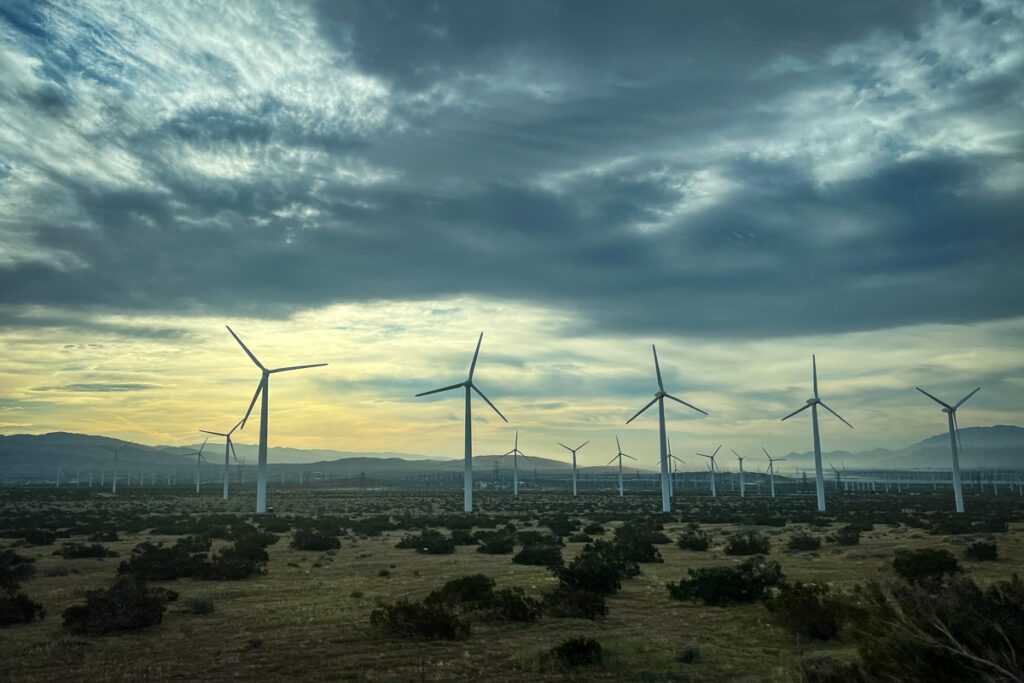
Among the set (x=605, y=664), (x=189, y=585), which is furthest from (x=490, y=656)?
(x=189, y=585)

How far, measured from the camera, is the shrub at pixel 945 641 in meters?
9.34

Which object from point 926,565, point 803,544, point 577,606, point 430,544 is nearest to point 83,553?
point 430,544

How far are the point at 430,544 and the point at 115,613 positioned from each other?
22748 millimetres

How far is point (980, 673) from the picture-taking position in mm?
9250

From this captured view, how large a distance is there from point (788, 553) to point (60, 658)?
3398cm

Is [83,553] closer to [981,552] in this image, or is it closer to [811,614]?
[811,614]

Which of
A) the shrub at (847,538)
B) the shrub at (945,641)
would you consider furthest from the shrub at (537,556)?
the shrub at (945,641)

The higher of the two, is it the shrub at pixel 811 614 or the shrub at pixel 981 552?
the shrub at pixel 811 614

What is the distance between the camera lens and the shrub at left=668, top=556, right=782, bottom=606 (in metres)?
22.8

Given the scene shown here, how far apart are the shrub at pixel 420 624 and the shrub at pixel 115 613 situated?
6675 millimetres

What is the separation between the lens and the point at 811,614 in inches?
701

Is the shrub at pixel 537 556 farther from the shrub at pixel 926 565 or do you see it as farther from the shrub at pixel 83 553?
the shrub at pixel 83 553

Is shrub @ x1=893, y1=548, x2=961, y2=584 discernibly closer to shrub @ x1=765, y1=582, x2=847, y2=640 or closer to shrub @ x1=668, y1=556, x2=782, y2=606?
shrub @ x1=668, y1=556, x2=782, y2=606

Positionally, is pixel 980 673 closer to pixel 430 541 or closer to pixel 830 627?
pixel 830 627
